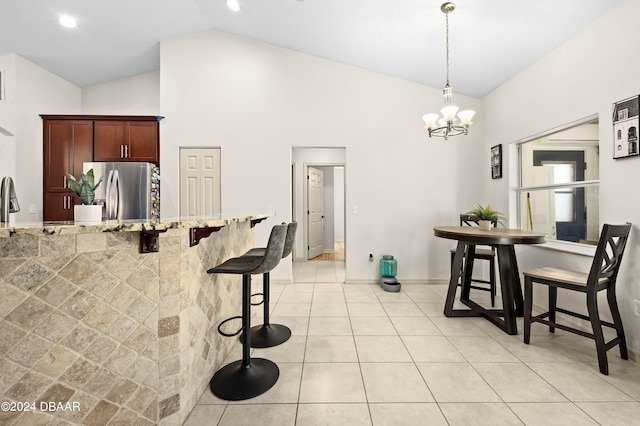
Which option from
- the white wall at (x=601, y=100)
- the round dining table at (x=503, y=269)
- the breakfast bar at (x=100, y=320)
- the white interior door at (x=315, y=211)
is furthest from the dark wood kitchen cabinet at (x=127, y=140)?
the white wall at (x=601, y=100)

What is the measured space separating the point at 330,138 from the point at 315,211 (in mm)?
2433

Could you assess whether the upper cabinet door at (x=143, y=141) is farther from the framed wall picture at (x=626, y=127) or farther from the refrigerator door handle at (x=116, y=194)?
the framed wall picture at (x=626, y=127)

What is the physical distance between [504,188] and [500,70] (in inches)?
57.3

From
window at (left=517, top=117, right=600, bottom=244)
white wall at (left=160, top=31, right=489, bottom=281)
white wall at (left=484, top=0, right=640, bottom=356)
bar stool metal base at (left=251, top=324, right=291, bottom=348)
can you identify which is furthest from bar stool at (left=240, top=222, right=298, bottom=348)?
window at (left=517, top=117, right=600, bottom=244)

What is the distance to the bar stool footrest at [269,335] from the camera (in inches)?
89.8

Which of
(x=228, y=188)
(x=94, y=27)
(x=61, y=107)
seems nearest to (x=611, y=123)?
(x=228, y=188)

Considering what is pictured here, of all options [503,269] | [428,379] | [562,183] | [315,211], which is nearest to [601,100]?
[562,183]

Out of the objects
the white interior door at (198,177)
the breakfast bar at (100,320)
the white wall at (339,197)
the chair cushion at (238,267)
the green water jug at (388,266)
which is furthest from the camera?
the white wall at (339,197)

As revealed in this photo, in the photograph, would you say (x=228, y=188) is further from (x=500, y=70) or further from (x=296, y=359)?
(x=500, y=70)

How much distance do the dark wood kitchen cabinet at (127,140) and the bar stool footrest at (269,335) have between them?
3.00m

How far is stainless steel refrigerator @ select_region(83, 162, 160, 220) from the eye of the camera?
369 centimetres

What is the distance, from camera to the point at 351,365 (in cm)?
199

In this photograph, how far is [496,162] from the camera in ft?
12.3

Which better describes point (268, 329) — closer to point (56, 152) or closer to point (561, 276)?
point (561, 276)
